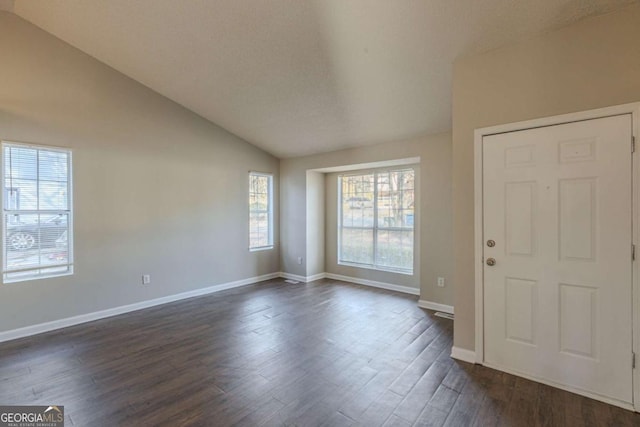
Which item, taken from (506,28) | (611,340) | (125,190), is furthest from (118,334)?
(506,28)

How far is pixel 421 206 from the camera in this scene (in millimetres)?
4316

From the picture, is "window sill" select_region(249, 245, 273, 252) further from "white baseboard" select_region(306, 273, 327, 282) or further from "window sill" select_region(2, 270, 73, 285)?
"window sill" select_region(2, 270, 73, 285)

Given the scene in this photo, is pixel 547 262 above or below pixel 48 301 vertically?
above

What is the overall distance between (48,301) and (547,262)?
5.12 meters

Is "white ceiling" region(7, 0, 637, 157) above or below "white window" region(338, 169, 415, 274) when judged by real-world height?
above

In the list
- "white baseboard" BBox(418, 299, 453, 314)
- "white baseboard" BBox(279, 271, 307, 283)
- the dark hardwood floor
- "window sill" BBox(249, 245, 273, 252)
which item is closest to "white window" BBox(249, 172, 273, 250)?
"window sill" BBox(249, 245, 273, 252)

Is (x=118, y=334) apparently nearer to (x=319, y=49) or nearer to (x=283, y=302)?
(x=283, y=302)

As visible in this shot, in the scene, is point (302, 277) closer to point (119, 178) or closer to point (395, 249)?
point (395, 249)

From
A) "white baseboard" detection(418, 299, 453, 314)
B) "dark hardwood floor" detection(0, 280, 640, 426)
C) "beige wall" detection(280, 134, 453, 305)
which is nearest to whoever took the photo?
"dark hardwood floor" detection(0, 280, 640, 426)

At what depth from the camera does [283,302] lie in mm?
4383

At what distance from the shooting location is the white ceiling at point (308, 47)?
7.69ft

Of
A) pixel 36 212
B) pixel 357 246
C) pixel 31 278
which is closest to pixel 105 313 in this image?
pixel 31 278

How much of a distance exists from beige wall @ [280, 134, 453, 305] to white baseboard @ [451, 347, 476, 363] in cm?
139

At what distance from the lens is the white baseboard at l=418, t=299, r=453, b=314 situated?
13.1 feet
